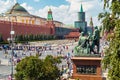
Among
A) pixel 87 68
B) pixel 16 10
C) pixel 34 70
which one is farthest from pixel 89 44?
pixel 16 10

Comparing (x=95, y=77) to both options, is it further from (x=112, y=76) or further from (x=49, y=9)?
(x=49, y=9)

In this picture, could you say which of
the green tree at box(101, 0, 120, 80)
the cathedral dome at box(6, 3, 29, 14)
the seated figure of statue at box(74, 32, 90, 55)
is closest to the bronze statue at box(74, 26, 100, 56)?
the seated figure of statue at box(74, 32, 90, 55)

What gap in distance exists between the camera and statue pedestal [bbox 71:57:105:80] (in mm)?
14555

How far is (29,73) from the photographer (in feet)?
53.5

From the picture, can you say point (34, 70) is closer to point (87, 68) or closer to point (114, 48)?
point (87, 68)

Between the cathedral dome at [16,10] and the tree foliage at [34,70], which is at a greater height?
the cathedral dome at [16,10]

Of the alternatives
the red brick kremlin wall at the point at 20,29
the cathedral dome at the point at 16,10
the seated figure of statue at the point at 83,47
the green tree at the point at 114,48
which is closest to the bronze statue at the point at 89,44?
the seated figure of statue at the point at 83,47

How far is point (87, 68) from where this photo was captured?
14633mm

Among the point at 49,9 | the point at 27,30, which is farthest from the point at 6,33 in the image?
the point at 49,9

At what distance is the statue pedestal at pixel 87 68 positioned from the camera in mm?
14555

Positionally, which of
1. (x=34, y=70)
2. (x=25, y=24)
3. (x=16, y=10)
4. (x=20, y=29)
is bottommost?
(x=34, y=70)

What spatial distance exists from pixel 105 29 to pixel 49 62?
8.48m

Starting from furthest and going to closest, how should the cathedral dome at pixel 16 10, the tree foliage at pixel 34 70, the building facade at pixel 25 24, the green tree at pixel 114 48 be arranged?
the cathedral dome at pixel 16 10 → the building facade at pixel 25 24 → the tree foliage at pixel 34 70 → the green tree at pixel 114 48

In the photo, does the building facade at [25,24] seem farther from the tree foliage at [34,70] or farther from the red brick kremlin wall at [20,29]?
the tree foliage at [34,70]
